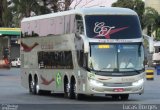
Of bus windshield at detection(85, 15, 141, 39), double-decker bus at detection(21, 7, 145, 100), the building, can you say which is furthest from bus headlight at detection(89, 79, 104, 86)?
the building

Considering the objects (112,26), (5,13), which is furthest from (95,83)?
(5,13)

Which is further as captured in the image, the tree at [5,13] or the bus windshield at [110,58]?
the tree at [5,13]

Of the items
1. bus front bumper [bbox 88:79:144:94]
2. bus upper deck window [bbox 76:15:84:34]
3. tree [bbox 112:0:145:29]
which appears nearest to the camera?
bus front bumper [bbox 88:79:144:94]

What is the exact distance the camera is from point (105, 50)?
84.8ft

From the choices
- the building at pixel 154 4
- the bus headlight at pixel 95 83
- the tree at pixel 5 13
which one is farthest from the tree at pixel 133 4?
the bus headlight at pixel 95 83

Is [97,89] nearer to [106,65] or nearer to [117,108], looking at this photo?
[106,65]

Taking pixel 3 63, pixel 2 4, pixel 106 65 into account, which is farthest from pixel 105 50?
pixel 2 4

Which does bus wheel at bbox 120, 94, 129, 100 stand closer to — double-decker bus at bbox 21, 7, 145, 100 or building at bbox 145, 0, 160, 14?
double-decker bus at bbox 21, 7, 145, 100

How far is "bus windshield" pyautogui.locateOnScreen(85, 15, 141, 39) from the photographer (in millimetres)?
25875

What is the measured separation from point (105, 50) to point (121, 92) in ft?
5.40

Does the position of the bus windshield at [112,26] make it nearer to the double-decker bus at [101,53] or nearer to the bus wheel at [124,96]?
the double-decker bus at [101,53]

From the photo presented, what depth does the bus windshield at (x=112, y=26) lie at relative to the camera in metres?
25.9

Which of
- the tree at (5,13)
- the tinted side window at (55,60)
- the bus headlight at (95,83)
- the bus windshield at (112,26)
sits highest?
the bus windshield at (112,26)

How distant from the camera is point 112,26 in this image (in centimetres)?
2608
